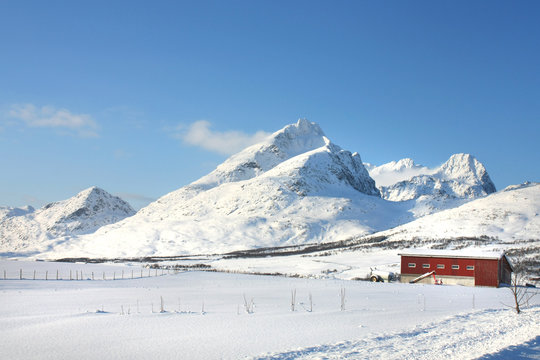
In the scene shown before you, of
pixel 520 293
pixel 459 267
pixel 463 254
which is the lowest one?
pixel 520 293

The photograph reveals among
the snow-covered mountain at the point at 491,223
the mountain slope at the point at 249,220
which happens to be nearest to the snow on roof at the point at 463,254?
the snow-covered mountain at the point at 491,223

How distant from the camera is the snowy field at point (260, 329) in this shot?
14.5 meters

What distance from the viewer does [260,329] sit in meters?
18.6

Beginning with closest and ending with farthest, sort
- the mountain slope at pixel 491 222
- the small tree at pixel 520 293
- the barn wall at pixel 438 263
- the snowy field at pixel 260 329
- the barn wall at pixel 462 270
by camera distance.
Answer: the snowy field at pixel 260 329 → the small tree at pixel 520 293 → the barn wall at pixel 462 270 → the barn wall at pixel 438 263 → the mountain slope at pixel 491 222

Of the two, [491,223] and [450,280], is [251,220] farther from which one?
[450,280]

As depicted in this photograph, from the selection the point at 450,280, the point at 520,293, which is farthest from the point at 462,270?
the point at 520,293

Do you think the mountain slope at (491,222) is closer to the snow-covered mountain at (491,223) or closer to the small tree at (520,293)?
the snow-covered mountain at (491,223)

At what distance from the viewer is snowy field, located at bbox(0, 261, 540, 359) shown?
14531 millimetres

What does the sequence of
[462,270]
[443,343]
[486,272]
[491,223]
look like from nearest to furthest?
[443,343], [486,272], [462,270], [491,223]

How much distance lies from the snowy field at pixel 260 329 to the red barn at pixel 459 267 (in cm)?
2101

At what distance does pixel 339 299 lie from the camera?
30484mm

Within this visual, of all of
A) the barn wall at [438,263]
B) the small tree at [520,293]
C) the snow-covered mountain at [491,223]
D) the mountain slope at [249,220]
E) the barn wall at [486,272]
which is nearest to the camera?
the small tree at [520,293]

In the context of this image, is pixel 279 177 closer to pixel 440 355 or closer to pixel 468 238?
pixel 468 238

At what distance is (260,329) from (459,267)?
39750 millimetres
